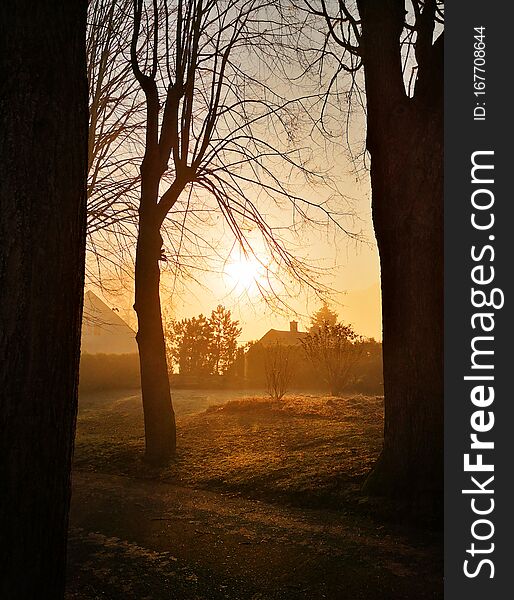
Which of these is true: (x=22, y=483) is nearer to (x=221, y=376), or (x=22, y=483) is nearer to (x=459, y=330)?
(x=459, y=330)

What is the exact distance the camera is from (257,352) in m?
24.0

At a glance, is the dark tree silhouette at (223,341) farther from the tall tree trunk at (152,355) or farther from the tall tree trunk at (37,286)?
the tall tree trunk at (37,286)

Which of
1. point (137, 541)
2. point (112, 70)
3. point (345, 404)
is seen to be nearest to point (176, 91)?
point (112, 70)

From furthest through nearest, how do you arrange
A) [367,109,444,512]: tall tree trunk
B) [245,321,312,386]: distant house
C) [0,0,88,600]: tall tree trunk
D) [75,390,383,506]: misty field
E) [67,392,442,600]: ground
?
[245,321,312,386]: distant house → [75,390,383,506]: misty field → [367,109,444,512]: tall tree trunk → [67,392,442,600]: ground → [0,0,88,600]: tall tree trunk

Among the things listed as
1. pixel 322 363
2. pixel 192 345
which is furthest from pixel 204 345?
pixel 322 363

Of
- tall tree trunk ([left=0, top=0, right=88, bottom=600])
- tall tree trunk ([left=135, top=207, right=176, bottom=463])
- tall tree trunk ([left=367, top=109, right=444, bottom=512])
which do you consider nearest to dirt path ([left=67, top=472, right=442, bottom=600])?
tall tree trunk ([left=367, top=109, right=444, bottom=512])

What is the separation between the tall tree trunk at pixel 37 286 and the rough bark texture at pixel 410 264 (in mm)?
3736

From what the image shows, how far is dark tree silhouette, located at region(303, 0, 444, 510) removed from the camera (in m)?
5.64

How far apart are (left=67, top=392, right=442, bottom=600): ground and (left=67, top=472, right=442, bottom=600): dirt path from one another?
1 cm

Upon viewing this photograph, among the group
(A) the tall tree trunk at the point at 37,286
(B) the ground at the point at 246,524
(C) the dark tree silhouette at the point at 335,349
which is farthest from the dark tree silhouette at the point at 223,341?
(A) the tall tree trunk at the point at 37,286

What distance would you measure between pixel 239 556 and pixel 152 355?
4739mm

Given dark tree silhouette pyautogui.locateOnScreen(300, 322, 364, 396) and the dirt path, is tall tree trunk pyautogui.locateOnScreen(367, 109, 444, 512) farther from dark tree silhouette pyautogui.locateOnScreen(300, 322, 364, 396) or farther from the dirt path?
dark tree silhouette pyautogui.locateOnScreen(300, 322, 364, 396)

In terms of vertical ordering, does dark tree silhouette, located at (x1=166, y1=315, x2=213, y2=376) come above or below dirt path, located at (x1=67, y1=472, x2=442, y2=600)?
above

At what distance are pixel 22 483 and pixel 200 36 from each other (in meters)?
8.68
